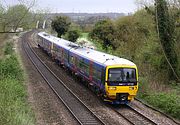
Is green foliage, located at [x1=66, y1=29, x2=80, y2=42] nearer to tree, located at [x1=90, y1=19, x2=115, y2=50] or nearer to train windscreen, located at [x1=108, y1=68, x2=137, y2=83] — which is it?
tree, located at [x1=90, y1=19, x2=115, y2=50]

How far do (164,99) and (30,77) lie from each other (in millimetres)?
12845

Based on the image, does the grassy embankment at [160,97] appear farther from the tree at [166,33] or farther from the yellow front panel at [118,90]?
the tree at [166,33]

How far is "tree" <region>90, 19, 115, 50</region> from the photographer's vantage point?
44750 millimetres

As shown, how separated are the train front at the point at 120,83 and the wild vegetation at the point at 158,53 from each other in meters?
1.82

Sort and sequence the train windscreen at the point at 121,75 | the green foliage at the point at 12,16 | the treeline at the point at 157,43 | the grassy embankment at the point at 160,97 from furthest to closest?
1. the treeline at the point at 157,43
2. the train windscreen at the point at 121,75
3. the grassy embankment at the point at 160,97
4. the green foliage at the point at 12,16

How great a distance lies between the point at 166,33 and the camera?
27062mm

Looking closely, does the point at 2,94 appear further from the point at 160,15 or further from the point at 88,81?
the point at 160,15

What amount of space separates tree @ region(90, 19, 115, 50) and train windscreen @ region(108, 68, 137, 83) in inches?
964

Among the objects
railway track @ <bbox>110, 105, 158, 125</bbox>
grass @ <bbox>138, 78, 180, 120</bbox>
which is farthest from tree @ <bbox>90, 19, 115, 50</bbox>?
A: railway track @ <bbox>110, 105, 158, 125</bbox>

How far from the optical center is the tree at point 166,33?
27.0m

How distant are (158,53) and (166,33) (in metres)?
3.25

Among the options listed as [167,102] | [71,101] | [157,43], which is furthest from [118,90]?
[157,43]

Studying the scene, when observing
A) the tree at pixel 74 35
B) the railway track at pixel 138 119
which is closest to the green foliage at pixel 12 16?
the railway track at pixel 138 119

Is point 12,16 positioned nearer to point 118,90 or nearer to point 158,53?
point 118,90
